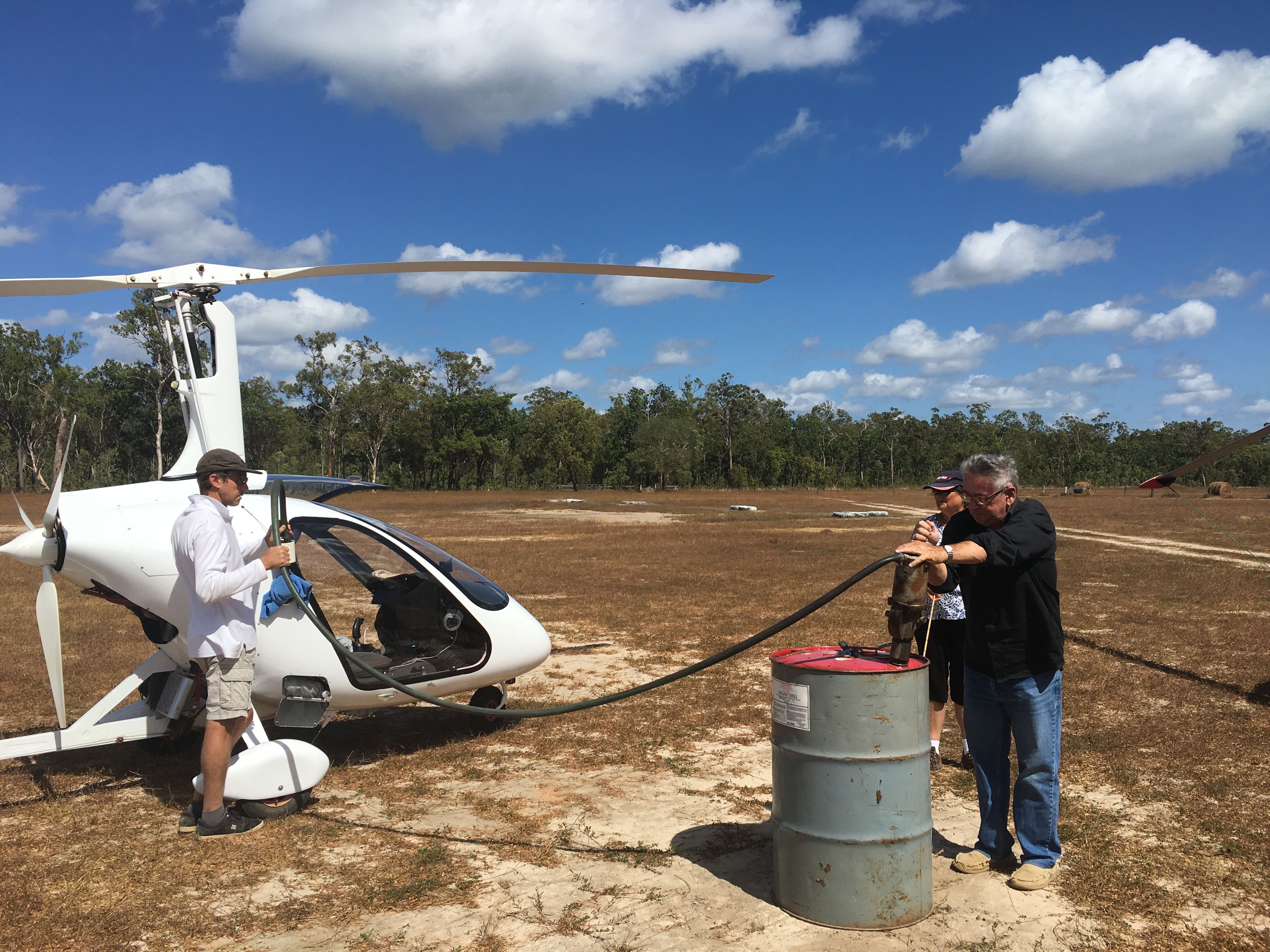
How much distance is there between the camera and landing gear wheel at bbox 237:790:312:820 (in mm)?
5293

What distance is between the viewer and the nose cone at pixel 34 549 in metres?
5.39

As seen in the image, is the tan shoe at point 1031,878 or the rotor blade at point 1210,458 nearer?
the tan shoe at point 1031,878

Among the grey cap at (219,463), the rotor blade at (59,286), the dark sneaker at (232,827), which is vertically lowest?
the dark sneaker at (232,827)

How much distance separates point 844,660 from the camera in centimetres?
418

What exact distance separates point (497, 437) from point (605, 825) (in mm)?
80320

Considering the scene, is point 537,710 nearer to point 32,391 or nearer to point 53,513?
point 53,513

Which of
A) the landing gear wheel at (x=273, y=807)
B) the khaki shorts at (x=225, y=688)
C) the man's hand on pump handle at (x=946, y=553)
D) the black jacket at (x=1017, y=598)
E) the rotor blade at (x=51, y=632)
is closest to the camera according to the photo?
the man's hand on pump handle at (x=946, y=553)

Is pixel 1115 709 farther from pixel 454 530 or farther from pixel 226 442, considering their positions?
pixel 454 530

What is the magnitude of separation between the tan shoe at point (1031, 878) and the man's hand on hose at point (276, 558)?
4140 mm

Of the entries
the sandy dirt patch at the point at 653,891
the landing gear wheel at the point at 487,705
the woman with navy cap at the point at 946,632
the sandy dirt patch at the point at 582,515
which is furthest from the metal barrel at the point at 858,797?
the sandy dirt patch at the point at 582,515

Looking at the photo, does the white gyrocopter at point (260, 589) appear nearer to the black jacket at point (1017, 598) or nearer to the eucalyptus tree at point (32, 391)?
the black jacket at point (1017, 598)

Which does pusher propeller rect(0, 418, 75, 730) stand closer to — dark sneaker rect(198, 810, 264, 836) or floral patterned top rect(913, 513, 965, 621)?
dark sneaker rect(198, 810, 264, 836)

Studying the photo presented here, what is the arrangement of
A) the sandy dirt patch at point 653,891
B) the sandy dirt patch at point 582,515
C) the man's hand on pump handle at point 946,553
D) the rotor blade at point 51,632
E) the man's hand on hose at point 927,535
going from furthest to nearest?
the sandy dirt patch at point 582,515 → the rotor blade at point 51,632 → the man's hand on hose at point 927,535 → the man's hand on pump handle at point 946,553 → the sandy dirt patch at point 653,891

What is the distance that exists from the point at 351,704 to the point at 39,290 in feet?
11.4
